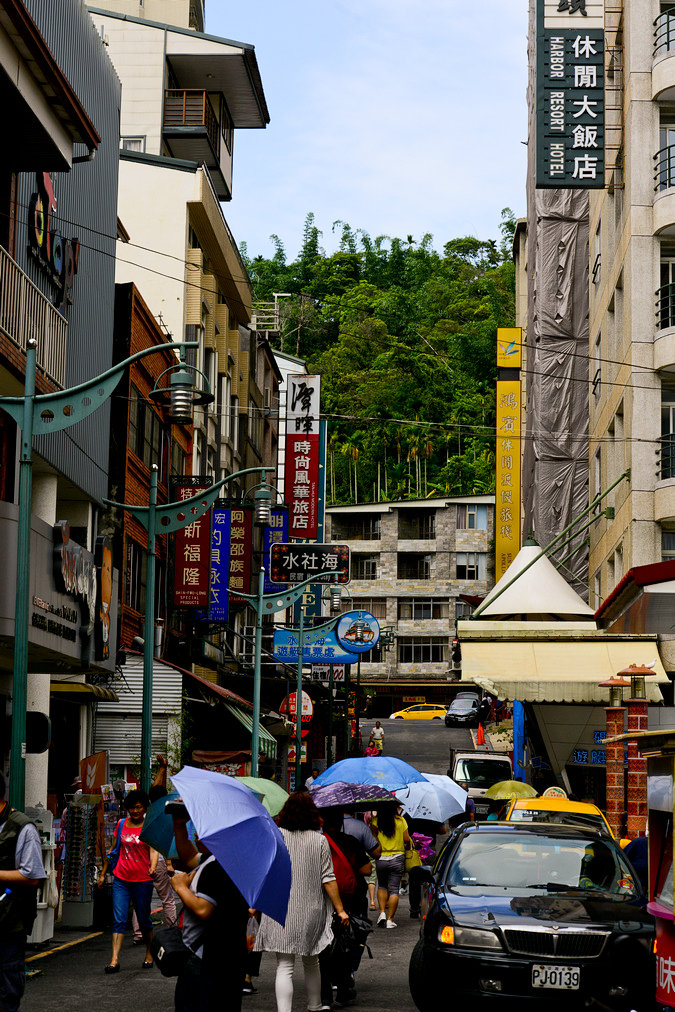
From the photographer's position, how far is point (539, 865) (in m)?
11.5

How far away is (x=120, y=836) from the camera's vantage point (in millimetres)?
14484

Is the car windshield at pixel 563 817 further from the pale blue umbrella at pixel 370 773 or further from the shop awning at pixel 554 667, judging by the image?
the shop awning at pixel 554 667

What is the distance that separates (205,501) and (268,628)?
3412 centimetres

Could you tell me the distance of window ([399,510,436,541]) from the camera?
289 ft

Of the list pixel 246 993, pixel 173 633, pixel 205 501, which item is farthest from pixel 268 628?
pixel 246 993

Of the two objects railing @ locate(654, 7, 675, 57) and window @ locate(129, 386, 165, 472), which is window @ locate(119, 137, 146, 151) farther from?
railing @ locate(654, 7, 675, 57)

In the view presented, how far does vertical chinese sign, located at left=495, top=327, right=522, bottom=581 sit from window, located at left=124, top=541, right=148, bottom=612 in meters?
25.4

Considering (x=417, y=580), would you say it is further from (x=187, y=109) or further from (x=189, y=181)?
(x=189, y=181)

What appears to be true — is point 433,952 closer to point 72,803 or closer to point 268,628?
point 72,803

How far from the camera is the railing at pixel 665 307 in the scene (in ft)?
101

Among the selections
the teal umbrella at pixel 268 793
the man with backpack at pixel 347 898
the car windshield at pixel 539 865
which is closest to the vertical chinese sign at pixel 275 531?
the teal umbrella at pixel 268 793

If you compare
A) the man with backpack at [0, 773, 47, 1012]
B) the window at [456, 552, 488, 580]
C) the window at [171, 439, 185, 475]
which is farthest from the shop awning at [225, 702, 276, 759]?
the window at [456, 552, 488, 580]

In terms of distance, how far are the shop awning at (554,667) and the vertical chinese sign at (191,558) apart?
813 cm

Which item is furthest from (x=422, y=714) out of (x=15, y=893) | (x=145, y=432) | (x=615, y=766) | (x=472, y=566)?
(x=15, y=893)
